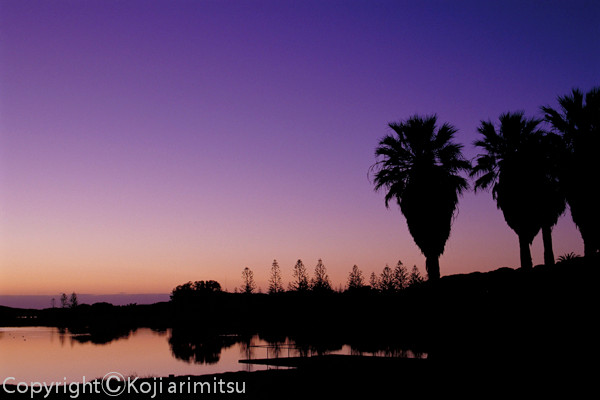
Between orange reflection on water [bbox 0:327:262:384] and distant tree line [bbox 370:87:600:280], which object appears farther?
orange reflection on water [bbox 0:327:262:384]

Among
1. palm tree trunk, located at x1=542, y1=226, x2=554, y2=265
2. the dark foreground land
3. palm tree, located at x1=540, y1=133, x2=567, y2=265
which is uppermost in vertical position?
palm tree, located at x1=540, y1=133, x2=567, y2=265

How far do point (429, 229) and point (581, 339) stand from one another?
1123cm

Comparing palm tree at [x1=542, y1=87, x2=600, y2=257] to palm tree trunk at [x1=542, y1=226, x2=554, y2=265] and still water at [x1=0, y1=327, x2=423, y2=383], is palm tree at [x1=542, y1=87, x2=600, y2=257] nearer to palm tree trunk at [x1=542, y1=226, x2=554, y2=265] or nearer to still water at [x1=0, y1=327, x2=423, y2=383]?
Answer: palm tree trunk at [x1=542, y1=226, x2=554, y2=265]

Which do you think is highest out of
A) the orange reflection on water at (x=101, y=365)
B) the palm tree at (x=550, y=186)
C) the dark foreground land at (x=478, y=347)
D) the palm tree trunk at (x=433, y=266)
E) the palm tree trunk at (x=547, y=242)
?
the palm tree at (x=550, y=186)

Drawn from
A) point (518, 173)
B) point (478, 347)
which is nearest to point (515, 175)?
point (518, 173)

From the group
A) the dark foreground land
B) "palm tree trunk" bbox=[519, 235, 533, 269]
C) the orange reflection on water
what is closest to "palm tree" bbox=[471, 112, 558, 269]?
"palm tree trunk" bbox=[519, 235, 533, 269]

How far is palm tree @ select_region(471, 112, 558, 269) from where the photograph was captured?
25156mm

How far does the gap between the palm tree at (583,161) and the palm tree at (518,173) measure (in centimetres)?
150

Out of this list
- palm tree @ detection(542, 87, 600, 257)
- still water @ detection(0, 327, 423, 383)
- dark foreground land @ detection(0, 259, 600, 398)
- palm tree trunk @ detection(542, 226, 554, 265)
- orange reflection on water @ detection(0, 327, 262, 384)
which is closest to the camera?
dark foreground land @ detection(0, 259, 600, 398)

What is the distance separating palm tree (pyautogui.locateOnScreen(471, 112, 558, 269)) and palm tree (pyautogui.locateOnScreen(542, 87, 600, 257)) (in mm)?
1505

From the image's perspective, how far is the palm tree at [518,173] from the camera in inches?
990

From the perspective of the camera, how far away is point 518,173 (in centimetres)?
2573

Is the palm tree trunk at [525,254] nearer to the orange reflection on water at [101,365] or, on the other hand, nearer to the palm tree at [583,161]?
the palm tree at [583,161]

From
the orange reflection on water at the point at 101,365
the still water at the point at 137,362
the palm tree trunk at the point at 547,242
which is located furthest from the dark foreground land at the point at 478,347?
the orange reflection on water at the point at 101,365
